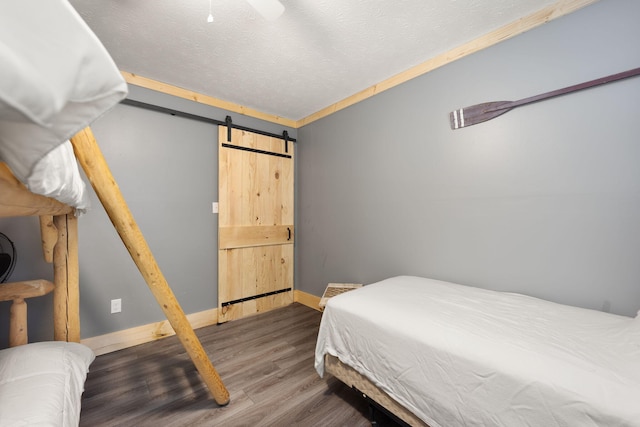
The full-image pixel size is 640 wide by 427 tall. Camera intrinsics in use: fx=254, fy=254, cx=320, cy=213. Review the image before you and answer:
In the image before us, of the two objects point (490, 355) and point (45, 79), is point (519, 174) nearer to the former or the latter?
point (490, 355)

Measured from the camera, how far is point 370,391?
1370 mm

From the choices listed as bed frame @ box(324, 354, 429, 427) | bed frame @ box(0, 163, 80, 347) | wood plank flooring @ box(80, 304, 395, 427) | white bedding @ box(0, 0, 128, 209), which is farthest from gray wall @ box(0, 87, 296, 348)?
white bedding @ box(0, 0, 128, 209)

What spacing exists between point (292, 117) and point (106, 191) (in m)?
2.60

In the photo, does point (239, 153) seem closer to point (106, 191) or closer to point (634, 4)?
point (106, 191)

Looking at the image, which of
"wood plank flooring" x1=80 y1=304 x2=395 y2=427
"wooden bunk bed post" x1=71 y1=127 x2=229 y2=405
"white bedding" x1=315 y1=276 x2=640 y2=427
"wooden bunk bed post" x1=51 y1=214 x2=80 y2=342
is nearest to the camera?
"white bedding" x1=315 y1=276 x2=640 y2=427

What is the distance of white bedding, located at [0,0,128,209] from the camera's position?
264 millimetres

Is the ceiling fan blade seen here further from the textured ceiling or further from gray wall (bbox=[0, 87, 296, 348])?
gray wall (bbox=[0, 87, 296, 348])

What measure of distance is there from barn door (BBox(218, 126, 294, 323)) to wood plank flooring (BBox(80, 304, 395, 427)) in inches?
24.6

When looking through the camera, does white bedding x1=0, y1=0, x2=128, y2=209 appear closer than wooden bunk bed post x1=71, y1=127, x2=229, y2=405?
Yes

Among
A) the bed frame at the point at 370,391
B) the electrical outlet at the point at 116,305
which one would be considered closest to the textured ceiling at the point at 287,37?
the electrical outlet at the point at 116,305

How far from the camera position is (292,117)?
332 cm

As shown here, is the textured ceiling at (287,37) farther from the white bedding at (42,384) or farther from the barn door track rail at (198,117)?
the white bedding at (42,384)

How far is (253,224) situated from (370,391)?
2129 millimetres

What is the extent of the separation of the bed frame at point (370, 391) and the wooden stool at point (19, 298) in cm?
156
